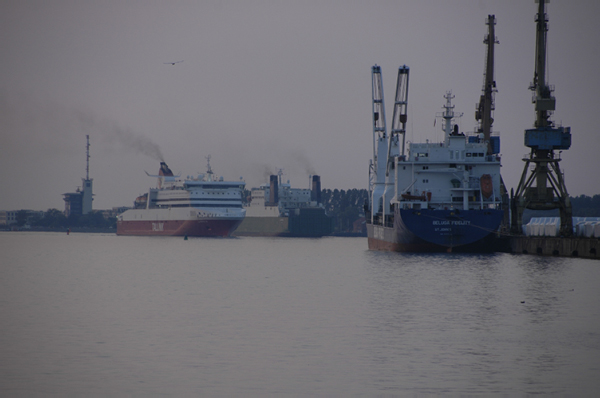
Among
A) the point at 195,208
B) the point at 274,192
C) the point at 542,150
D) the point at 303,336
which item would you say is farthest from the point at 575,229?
the point at 274,192

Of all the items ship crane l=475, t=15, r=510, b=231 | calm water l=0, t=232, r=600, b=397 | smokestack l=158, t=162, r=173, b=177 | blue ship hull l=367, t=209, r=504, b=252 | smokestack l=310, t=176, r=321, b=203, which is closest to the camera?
calm water l=0, t=232, r=600, b=397

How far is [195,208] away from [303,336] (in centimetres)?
10865

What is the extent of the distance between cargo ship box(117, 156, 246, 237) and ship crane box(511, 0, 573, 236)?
2912 inches

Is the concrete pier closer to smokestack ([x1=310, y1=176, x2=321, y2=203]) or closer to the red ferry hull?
the red ferry hull

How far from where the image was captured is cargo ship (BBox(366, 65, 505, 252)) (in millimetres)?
52969

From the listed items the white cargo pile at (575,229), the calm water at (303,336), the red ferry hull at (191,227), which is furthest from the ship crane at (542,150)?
the red ferry hull at (191,227)

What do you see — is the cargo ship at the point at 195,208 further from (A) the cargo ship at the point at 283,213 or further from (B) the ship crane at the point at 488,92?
(B) the ship crane at the point at 488,92

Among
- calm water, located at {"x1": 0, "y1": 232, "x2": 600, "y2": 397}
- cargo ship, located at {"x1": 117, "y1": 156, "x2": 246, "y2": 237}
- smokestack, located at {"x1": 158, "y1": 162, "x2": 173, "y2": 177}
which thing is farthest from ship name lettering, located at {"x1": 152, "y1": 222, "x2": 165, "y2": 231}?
calm water, located at {"x1": 0, "y1": 232, "x2": 600, "y2": 397}

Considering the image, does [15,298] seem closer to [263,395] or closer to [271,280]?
[271,280]

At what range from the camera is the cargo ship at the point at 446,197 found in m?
53.0

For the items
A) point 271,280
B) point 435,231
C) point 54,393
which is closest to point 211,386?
point 54,393

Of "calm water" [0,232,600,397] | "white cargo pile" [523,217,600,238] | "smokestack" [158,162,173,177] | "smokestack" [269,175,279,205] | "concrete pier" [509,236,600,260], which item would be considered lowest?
"calm water" [0,232,600,397]

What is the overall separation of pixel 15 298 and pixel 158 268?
19.4 meters

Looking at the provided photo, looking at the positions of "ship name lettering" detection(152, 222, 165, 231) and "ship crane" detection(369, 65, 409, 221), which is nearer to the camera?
"ship crane" detection(369, 65, 409, 221)
